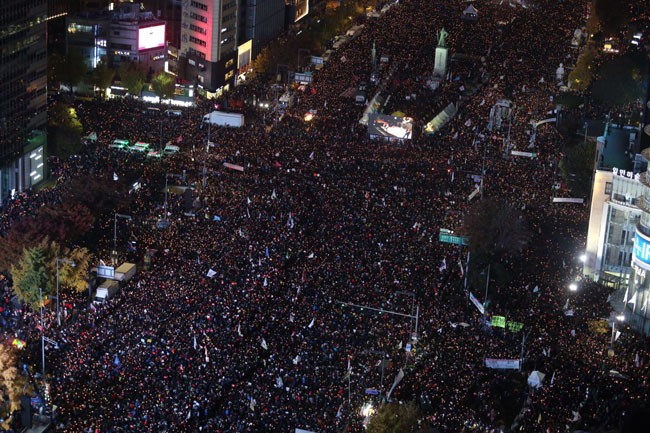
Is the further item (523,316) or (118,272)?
(118,272)

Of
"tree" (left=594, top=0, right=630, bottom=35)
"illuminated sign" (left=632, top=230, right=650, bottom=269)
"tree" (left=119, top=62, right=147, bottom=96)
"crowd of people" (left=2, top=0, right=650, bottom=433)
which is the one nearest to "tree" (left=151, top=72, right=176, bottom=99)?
"tree" (left=119, top=62, right=147, bottom=96)

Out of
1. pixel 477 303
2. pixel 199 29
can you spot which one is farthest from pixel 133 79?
pixel 477 303

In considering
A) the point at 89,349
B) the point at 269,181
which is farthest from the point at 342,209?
the point at 89,349

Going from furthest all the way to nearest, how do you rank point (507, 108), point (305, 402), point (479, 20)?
point (479, 20) < point (507, 108) < point (305, 402)

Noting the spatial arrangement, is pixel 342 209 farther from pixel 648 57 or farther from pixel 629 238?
pixel 648 57

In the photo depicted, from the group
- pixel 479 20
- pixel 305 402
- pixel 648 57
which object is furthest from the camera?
pixel 479 20

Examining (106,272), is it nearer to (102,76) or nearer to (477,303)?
(477,303)

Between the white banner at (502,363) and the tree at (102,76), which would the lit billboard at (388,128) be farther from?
the white banner at (502,363)
